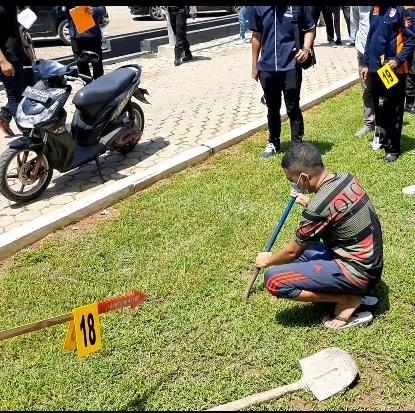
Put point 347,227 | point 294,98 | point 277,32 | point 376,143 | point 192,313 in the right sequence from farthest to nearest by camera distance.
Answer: point 376,143, point 294,98, point 277,32, point 192,313, point 347,227

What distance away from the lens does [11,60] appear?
6.46m

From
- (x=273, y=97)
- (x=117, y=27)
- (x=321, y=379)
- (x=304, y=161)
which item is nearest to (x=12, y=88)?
(x=273, y=97)

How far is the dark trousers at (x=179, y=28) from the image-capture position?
1082 centimetres

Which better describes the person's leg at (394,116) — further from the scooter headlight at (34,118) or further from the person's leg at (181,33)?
the person's leg at (181,33)

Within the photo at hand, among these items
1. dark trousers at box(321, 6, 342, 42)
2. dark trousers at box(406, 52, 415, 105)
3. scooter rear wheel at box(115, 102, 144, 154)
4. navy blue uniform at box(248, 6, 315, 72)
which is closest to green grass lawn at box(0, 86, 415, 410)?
scooter rear wheel at box(115, 102, 144, 154)

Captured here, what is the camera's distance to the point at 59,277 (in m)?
3.77

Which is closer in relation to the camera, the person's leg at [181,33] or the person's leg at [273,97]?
the person's leg at [273,97]

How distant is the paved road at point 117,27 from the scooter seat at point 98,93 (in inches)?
324

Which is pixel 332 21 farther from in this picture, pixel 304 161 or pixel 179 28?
pixel 304 161

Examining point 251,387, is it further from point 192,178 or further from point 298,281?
point 192,178

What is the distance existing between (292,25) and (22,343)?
3947 mm

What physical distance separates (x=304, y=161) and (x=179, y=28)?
8.93 metres

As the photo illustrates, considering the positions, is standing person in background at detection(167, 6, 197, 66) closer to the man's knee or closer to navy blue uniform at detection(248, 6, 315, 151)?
navy blue uniform at detection(248, 6, 315, 151)

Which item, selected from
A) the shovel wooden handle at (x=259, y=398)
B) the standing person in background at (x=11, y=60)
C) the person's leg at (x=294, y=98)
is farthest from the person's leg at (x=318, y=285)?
the standing person in background at (x=11, y=60)
